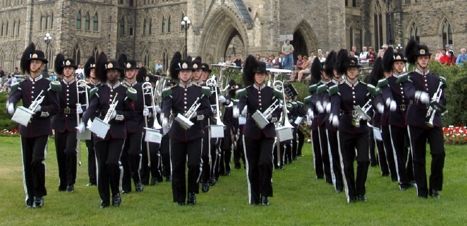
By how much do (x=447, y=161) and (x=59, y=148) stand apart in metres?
10.0

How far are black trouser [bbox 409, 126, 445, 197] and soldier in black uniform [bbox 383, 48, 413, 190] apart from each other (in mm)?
984

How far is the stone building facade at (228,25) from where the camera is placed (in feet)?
121

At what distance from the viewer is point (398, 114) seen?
1154 cm

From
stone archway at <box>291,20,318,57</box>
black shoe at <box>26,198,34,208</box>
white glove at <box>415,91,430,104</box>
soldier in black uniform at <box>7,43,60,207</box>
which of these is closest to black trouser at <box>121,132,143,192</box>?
soldier in black uniform at <box>7,43,60,207</box>

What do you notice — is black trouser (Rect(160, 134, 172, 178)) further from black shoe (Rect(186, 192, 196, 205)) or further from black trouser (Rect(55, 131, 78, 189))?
black shoe (Rect(186, 192, 196, 205))

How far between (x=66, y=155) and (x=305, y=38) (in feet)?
93.3

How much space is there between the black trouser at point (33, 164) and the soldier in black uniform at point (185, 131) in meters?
2.18

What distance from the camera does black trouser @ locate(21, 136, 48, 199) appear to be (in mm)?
10211

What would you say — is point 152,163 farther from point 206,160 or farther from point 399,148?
point 399,148

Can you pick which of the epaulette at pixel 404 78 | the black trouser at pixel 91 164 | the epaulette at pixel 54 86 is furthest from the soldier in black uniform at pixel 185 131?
the epaulette at pixel 404 78

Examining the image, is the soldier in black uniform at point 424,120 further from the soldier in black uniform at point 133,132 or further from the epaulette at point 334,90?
the soldier in black uniform at point 133,132

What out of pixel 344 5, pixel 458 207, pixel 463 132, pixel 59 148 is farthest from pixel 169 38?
pixel 458 207

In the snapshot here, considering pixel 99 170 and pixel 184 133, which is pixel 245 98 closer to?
pixel 184 133

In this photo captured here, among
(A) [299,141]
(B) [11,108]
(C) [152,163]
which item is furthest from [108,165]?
(A) [299,141]
